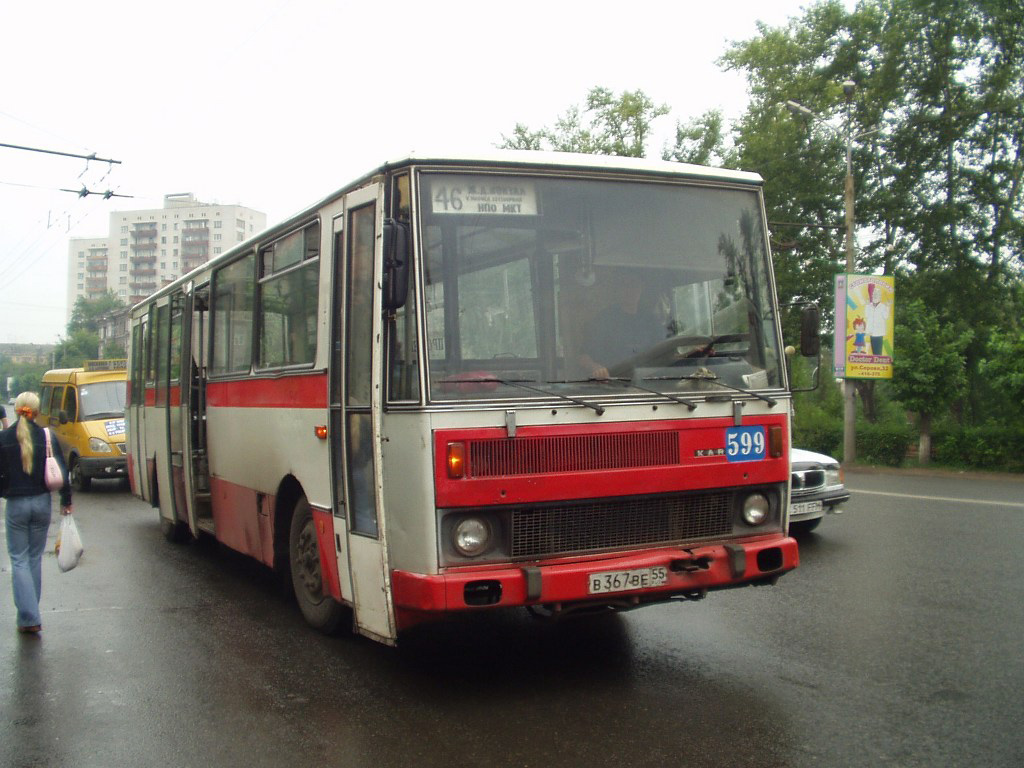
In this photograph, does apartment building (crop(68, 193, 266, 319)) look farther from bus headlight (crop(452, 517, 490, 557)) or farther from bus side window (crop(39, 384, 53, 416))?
bus headlight (crop(452, 517, 490, 557))

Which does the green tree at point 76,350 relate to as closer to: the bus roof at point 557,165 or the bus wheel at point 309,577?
the bus wheel at point 309,577

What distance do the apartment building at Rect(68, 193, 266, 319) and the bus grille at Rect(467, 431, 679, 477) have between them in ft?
407

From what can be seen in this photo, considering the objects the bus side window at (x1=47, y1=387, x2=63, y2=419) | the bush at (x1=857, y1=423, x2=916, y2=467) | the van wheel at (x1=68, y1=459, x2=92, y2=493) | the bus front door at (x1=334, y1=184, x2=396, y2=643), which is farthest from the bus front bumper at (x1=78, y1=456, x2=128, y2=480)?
the bush at (x1=857, y1=423, x2=916, y2=467)

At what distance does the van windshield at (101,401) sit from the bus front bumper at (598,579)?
16326 millimetres

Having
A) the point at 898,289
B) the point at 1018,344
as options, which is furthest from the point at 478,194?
the point at 898,289

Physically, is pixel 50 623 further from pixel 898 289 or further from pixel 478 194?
pixel 898 289

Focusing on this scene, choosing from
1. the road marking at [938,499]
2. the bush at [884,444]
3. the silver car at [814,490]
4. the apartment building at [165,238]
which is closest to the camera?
the silver car at [814,490]

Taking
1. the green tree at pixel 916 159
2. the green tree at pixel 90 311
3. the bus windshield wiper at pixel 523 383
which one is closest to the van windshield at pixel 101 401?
the bus windshield wiper at pixel 523 383

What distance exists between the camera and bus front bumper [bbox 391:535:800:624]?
517cm

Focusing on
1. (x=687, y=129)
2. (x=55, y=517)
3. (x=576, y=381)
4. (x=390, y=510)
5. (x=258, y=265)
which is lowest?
(x=55, y=517)

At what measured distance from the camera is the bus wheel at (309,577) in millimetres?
6872

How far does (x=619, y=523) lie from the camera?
560 centimetres

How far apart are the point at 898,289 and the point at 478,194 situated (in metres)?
32.6

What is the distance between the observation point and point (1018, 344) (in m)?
21.7
